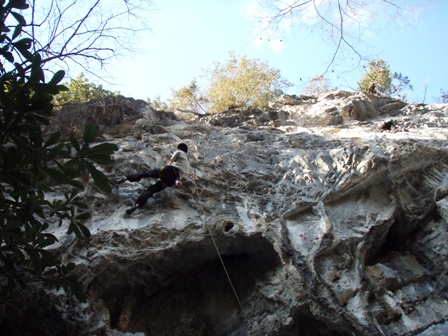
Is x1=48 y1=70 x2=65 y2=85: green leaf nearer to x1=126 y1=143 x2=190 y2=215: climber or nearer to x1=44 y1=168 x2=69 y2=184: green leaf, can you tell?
x1=44 y1=168 x2=69 y2=184: green leaf

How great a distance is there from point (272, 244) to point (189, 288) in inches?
71.4

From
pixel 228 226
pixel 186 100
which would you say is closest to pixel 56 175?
pixel 228 226

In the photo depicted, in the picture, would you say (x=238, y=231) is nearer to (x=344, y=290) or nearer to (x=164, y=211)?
(x=164, y=211)

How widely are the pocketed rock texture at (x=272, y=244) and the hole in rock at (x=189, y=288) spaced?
0.07 ft

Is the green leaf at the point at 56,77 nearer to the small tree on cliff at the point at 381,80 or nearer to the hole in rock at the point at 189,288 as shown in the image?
the hole in rock at the point at 189,288

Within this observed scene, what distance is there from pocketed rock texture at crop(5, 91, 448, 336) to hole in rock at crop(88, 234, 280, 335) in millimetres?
22

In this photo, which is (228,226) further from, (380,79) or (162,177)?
(380,79)

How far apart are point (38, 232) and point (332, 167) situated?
5388mm

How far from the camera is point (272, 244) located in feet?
22.2

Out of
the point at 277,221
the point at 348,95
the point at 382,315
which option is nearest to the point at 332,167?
the point at 277,221

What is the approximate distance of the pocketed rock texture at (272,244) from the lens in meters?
6.20

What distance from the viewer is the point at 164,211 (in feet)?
23.1

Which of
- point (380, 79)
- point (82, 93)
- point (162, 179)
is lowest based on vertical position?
point (162, 179)

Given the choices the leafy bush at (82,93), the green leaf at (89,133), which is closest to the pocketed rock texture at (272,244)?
the leafy bush at (82,93)
